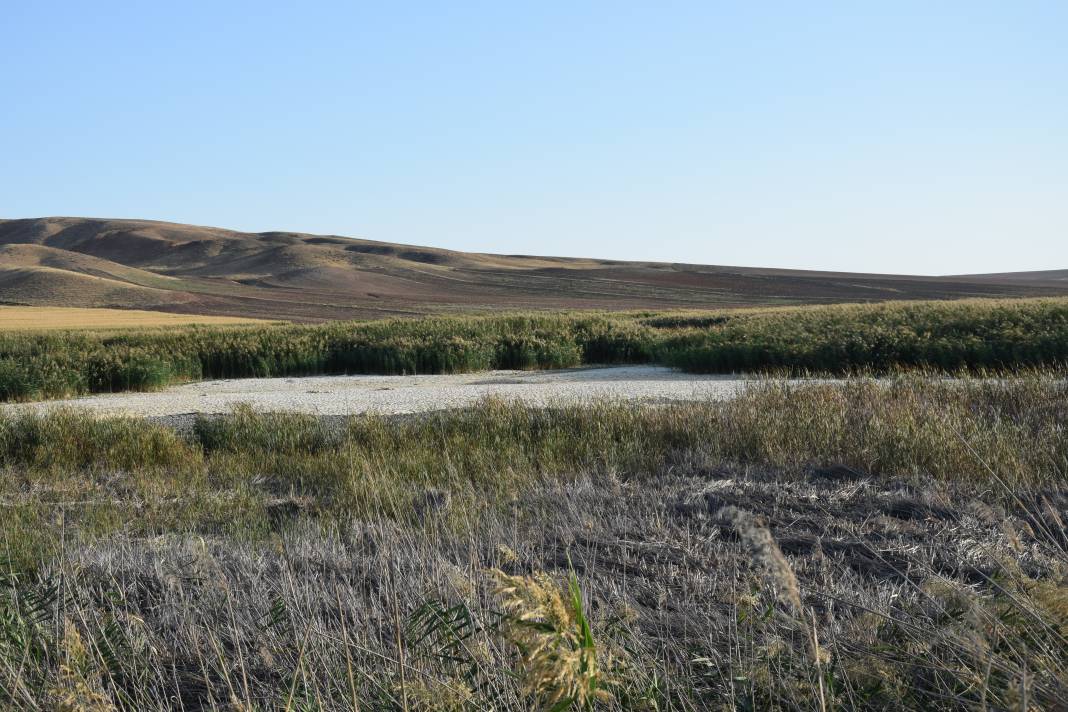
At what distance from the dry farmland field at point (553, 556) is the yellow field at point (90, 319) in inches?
1222

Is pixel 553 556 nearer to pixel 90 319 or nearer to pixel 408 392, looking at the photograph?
pixel 408 392

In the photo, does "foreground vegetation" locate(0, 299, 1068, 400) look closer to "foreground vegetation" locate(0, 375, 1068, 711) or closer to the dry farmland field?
the dry farmland field

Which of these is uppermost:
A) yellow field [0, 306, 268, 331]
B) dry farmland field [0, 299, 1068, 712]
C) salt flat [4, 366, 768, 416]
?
dry farmland field [0, 299, 1068, 712]

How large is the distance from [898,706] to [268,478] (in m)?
7.09

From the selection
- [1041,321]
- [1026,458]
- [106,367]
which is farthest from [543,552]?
[1041,321]

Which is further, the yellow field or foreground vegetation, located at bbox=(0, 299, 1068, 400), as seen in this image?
the yellow field

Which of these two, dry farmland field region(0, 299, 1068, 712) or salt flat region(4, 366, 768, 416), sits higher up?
dry farmland field region(0, 299, 1068, 712)

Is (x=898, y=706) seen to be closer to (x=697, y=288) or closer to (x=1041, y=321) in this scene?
(x=1041, y=321)

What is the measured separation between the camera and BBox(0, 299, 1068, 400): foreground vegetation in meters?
20.5

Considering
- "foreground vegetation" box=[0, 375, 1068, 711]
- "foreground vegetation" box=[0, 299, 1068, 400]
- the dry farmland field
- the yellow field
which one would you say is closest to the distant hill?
the yellow field

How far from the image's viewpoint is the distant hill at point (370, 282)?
6581 cm

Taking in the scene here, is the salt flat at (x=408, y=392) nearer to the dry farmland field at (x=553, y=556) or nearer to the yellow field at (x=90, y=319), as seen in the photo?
the dry farmland field at (x=553, y=556)

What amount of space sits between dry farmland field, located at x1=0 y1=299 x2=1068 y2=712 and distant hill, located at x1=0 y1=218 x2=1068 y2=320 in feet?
157

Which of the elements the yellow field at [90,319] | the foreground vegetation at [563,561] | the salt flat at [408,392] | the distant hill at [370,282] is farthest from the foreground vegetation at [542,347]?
the distant hill at [370,282]
